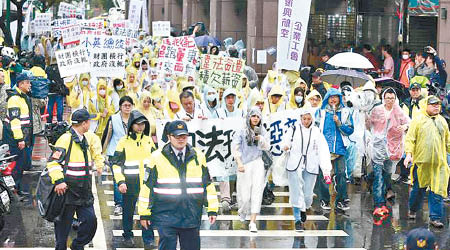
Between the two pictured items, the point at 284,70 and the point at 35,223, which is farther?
the point at 284,70

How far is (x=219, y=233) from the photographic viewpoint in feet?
39.5

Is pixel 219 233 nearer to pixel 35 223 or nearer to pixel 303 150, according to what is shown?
pixel 303 150

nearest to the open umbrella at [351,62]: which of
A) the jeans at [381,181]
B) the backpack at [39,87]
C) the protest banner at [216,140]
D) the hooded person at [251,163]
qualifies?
the jeans at [381,181]

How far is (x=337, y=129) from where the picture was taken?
13.5m

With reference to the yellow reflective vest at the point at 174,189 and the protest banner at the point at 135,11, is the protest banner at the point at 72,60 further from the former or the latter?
the protest banner at the point at 135,11

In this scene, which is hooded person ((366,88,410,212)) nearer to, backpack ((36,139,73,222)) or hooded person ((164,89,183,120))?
hooded person ((164,89,183,120))

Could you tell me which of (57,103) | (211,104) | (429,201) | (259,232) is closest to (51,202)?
(259,232)

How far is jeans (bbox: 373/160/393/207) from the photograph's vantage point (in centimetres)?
1327

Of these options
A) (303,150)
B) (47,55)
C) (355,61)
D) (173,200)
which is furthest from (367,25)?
(173,200)

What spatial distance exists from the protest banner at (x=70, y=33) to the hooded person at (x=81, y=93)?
219 centimetres

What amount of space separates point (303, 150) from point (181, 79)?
675 cm

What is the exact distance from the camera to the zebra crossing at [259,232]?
37.4 ft

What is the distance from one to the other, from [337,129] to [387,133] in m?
0.78

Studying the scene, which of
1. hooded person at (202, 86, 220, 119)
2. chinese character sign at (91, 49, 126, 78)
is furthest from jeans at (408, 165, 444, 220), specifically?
chinese character sign at (91, 49, 126, 78)
